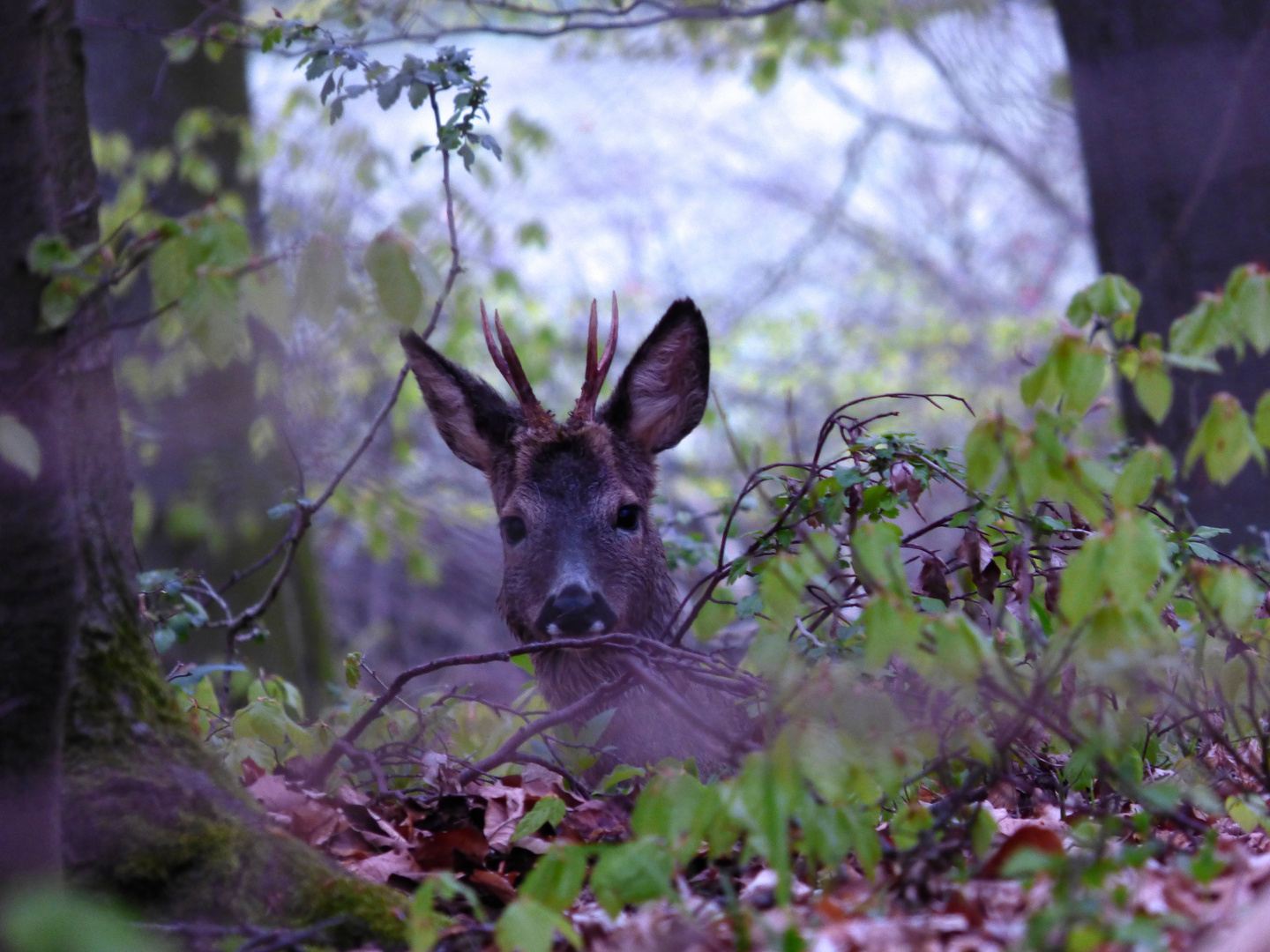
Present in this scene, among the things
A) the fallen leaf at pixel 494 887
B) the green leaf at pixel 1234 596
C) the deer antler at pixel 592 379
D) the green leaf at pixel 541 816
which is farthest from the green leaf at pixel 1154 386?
the deer antler at pixel 592 379

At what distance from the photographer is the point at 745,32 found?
1083cm

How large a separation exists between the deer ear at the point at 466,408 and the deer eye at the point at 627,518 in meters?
0.59

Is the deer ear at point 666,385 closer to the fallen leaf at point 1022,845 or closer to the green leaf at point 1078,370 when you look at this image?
the green leaf at point 1078,370

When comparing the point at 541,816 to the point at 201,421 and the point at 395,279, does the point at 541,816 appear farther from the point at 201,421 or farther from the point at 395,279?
the point at 201,421

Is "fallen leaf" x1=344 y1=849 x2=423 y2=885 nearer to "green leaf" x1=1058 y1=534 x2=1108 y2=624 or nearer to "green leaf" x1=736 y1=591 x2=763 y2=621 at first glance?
"green leaf" x1=736 y1=591 x2=763 y2=621

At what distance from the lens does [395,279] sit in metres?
2.75

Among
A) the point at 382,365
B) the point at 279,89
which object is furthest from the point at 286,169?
the point at 279,89

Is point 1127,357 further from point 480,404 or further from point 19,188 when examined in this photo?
point 19,188

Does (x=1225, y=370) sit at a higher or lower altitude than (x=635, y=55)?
lower

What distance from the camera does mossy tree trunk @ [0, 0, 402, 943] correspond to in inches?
106

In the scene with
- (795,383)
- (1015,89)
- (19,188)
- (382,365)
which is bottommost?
(795,383)

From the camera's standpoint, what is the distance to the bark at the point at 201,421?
838cm

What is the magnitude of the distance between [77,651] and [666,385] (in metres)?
2.81

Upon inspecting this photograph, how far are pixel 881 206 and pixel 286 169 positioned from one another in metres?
10.6
